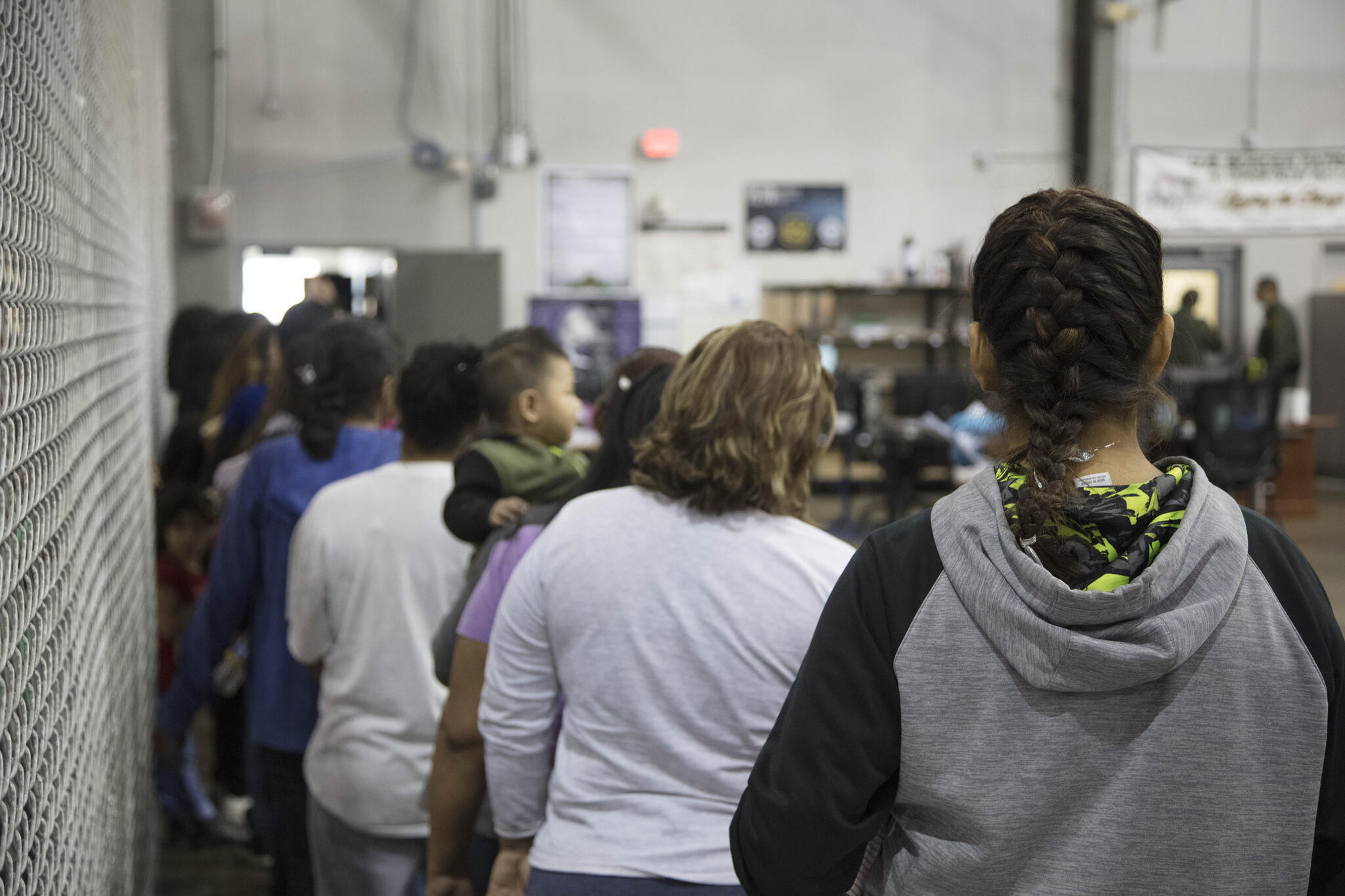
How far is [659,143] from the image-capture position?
373 inches

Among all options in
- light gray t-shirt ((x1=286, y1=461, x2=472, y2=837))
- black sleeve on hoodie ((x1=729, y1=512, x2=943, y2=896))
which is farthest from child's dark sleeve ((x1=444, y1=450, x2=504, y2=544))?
black sleeve on hoodie ((x1=729, y1=512, x2=943, y2=896))

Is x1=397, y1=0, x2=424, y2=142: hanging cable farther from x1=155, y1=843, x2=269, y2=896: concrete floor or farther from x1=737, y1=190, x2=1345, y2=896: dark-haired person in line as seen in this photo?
x1=737, y1=190, x2=1345, y2=896: dark-haired person in line

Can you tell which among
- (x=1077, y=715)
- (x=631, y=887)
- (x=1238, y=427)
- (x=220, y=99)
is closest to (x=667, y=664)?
(x=631, y=887)

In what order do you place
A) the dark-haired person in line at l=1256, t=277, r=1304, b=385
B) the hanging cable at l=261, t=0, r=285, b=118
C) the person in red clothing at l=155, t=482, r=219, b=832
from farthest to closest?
the dark-haired person in line at l=1256, t=277, r=1304, b=385 < the hanging cable at l=261, t=0, r=285, b=118 < the person in red clothing at l=155, t=482, r=219, b=832

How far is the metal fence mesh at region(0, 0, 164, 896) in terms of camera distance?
979mm

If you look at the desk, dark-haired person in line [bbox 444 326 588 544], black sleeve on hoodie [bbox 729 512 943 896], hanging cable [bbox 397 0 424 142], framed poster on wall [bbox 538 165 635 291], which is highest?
hanging cable [bbox 397 0 424 142]

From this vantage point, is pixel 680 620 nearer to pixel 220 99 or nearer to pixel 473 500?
pixel 473 500

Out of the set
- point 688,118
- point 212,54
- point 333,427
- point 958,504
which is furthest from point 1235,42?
point 958,504

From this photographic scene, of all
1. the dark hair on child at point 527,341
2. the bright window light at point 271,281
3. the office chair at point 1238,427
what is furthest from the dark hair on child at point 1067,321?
the bright window light at point 271,281

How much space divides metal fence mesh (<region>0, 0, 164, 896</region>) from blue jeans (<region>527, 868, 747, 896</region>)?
0.54 m

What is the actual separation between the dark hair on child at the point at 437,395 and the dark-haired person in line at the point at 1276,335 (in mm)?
9565

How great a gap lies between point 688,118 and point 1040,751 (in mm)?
9198

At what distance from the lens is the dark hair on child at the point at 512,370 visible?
2.00 metres

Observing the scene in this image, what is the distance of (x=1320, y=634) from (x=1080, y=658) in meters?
0.20
